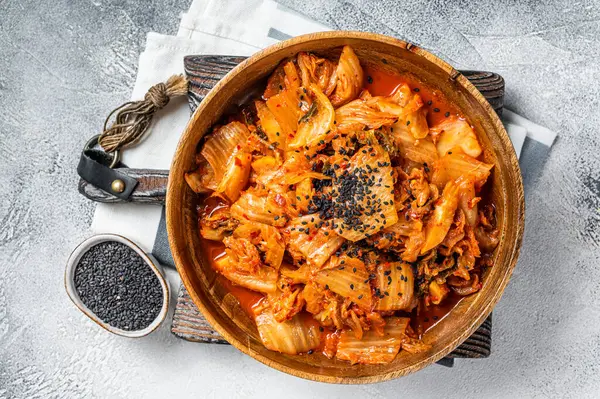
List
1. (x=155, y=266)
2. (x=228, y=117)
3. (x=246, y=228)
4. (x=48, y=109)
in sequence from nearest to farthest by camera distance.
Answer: (x=246, y=228) → (x=228, y=117) → (x=155, y=266) → (x=48, y=109)

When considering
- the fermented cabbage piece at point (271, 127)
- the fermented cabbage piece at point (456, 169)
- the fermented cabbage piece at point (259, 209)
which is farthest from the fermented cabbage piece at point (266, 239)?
the fermented cabbage piece at point (456, 169)

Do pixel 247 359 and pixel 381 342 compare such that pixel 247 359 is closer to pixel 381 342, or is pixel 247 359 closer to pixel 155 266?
pixel 155 266

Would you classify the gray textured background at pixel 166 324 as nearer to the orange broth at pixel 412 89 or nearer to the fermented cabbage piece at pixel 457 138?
the orange broth at pixel 412 89

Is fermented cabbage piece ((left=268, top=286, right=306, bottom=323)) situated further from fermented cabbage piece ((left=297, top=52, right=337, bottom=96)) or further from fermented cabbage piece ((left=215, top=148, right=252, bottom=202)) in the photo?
fermented cabbage piece ((left=297, top=52, right=337, bottom=96))

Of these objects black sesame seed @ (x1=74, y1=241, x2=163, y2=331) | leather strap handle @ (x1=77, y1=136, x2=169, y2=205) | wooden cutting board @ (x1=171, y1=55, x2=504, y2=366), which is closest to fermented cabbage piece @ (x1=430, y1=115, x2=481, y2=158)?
wooden cutting board @ (x1=171, y1=55, x2=504, y2=366)

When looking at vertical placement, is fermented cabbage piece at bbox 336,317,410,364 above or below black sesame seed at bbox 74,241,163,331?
above

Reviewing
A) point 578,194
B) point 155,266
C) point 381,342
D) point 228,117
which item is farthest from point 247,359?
point 578,194
